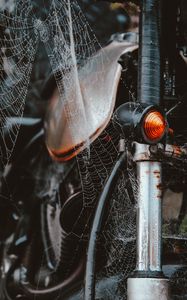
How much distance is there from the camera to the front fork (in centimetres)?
179

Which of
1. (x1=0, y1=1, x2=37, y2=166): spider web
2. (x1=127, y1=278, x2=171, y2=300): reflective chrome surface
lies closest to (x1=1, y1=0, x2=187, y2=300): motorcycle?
(x1=127, y1=278, x2=171, y2=300): reflective chrome surface

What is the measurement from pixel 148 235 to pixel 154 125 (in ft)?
1.05

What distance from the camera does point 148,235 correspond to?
6.10 ft

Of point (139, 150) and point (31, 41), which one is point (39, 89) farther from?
point (139, 150)

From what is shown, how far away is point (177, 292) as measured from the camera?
209 cm

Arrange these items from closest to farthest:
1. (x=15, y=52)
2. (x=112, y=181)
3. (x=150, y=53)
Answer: (x=150, y=53) → (x=112, y=181) → (x=15, y=52)

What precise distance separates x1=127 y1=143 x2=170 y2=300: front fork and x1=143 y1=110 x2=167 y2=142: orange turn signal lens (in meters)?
0.10

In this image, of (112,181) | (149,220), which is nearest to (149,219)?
(149,220)

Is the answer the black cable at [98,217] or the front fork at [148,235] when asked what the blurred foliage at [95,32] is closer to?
the black cable at [98,217]

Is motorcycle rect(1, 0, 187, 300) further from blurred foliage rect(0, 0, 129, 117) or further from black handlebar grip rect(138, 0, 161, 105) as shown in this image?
blurred foliage rect(0, 0, 129, 117)

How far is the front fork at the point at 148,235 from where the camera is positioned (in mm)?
1793

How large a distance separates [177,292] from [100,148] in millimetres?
638

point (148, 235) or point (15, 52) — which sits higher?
point (15, 52)

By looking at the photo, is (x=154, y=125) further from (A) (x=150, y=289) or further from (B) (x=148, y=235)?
(A) (x=150, y=289)
